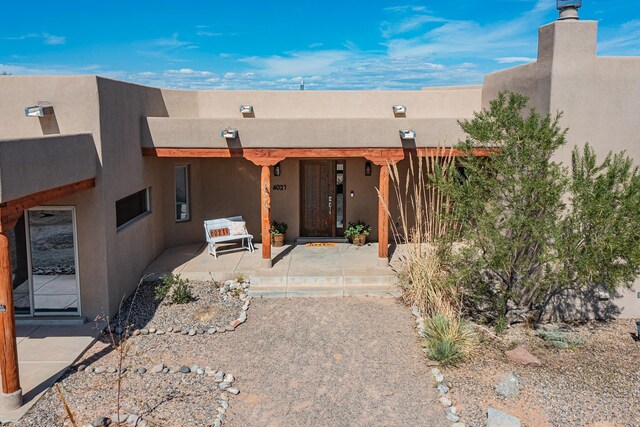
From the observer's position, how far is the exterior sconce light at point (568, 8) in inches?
385

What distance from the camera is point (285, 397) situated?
7.07 meters

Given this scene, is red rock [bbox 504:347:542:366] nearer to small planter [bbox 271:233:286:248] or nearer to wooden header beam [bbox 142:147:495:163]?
wooden header beam [bbox 142:147:495:163]

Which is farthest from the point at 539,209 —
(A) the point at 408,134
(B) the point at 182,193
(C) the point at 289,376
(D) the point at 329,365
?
(B) the point at 182,193

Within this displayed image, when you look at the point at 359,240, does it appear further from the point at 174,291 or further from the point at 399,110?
the point at 174,291

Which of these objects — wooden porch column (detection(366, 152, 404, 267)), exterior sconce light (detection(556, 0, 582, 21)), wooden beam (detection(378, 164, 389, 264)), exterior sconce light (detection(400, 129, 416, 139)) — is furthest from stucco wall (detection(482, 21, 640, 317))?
wooden beam (detection(378, 164, 389, 264))

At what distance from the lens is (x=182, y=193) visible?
13969mm

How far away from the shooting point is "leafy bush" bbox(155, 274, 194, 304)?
10258 mm

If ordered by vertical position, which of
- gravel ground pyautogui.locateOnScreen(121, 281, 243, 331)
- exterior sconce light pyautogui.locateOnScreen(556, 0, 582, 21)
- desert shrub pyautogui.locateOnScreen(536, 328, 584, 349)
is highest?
exterior sconce light pyautogui.locateOnScreen(556, 0, 582, 21)

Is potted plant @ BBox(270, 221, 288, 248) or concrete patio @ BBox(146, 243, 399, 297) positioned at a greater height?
potted plant @ BBox(270, 221, 288, 248)

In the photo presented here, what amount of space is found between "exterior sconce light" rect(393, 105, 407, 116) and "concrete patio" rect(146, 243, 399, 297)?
375 centimetres

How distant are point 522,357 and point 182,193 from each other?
958 centimetres

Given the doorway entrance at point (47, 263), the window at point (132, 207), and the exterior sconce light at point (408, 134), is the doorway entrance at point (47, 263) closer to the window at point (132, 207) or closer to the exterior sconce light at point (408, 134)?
the window at point (132, 207)

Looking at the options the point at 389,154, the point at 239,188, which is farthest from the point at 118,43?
the point at 389,154

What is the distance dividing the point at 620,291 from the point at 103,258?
10.2m
